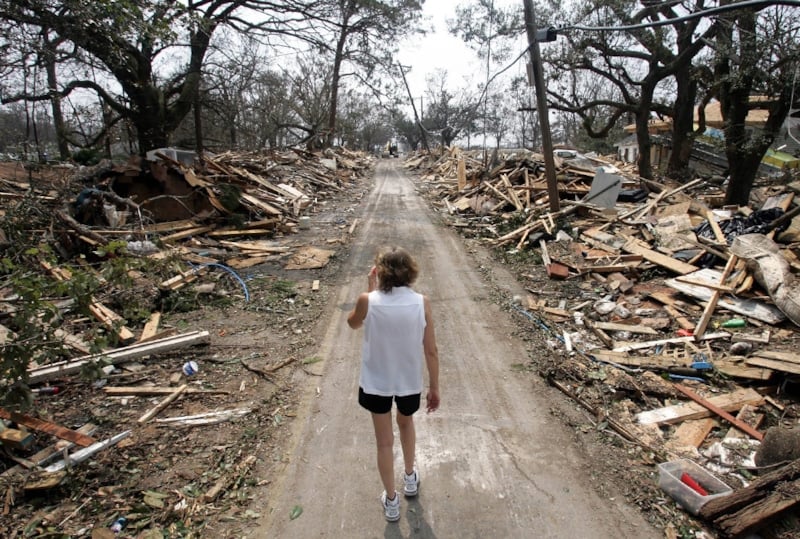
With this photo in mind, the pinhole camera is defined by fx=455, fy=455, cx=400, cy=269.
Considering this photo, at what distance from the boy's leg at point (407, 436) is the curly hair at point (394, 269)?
0.91 meters

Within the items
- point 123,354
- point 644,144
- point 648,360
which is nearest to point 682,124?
point 644,144

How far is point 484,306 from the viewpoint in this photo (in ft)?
23.5

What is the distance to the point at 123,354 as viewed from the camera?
196 inches

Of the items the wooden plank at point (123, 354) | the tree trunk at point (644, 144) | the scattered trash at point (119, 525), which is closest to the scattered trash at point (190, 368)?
the wooden plank at point (123, 354)

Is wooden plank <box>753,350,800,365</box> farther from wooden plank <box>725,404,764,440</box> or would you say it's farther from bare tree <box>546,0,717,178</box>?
bare tree <box>546,0,717,178</box>

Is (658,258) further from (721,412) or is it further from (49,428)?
(49,428)

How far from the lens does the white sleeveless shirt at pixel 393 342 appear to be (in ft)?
9.04

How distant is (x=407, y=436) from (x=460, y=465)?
793 millimetres

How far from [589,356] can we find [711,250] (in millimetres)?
4138

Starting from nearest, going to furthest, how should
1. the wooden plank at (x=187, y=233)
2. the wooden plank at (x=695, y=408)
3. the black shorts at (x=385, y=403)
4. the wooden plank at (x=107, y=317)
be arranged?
1. the black shorts at (x=385, y=403)
2. the wooden plank at (x=695, y=408)
3. the wooden plank at (x=107, y=317)
4. the wooden plank at (x=187, y=233)

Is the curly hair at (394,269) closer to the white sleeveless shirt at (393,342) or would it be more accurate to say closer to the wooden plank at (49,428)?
the white sleeveless shirt at (393,342)

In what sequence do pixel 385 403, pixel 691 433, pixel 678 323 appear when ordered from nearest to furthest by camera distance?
pixel 385 403 → pixel 691 433 → pixel 678 323

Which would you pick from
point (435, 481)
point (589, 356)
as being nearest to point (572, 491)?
point (435, 481)

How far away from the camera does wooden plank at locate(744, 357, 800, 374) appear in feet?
15.7
